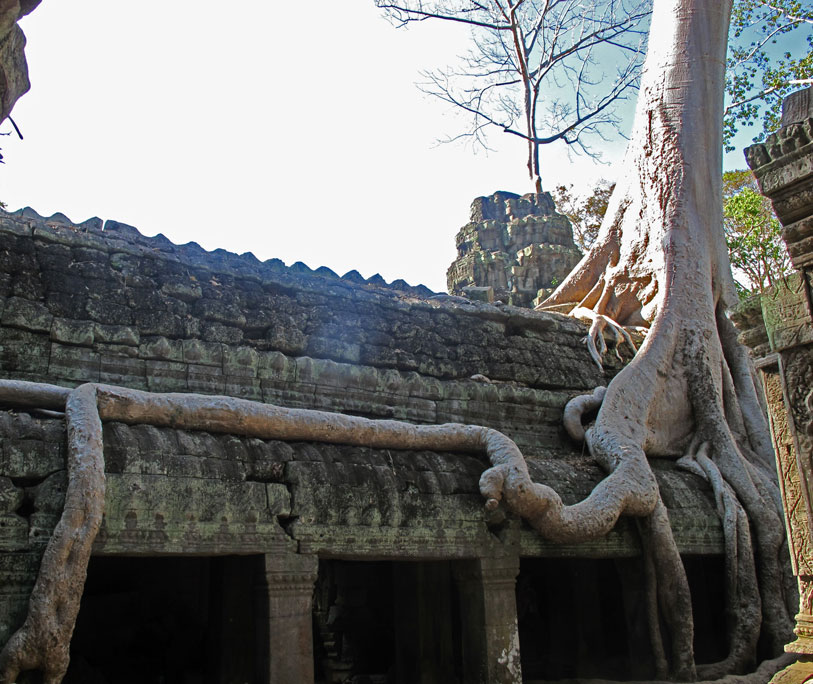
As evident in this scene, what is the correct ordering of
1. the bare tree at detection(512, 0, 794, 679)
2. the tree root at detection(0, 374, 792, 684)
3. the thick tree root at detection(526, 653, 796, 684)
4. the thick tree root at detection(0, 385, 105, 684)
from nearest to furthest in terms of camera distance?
1. the thick tree root at detection(0, 385, 105, 684)
2. the tree root at detection(0, 374, 792, 684)
3. the thick tree root at detection(526, 653, 796, 684)
4. the bare tree at detection(512, 0, 794, 679)

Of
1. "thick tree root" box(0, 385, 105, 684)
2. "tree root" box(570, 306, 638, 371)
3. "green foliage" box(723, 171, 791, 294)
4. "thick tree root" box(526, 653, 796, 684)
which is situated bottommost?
"thick tree root" box(526, 653, 796, 684)

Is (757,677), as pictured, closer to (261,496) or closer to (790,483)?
(790,483)

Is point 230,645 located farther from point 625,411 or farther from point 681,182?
point 681,182

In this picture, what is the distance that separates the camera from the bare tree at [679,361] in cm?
570

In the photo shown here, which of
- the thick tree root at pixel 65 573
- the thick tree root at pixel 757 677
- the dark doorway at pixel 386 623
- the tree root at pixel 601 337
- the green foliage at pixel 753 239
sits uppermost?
the green foliage at pixel 753 239

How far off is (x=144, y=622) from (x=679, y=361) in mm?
5039

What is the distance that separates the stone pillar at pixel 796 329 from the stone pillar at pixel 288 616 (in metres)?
2.27

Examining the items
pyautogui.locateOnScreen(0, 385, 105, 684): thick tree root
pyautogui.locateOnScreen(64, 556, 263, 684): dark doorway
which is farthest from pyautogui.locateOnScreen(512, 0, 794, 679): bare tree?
pyautogui.locateOnScreen(64, 556, 263, 684): dark doorway

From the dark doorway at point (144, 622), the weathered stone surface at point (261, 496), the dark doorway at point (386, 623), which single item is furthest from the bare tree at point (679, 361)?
the dark doorway at point (144, 622)

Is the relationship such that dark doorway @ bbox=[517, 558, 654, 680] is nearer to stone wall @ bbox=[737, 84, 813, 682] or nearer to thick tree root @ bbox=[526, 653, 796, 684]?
thick tree root @ bbox=[526, 653, 796, 684]

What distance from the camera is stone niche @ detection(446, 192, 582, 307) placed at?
42.8 ft

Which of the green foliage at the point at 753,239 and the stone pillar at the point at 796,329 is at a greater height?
the green foliage at the point at 753,239

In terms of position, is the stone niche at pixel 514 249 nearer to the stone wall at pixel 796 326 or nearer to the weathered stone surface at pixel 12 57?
the stone wall at pixel 796 326

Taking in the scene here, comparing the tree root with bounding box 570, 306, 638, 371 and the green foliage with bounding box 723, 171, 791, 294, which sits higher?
the green foliage with bounding box 723, 171, 791, 294
